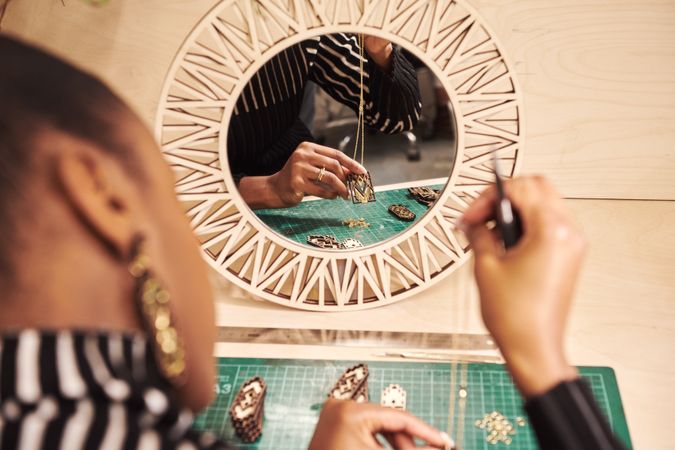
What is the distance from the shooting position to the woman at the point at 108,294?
0.36 meters

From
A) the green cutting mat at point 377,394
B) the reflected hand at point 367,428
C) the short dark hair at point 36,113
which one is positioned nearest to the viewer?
the short dark hair at point 36,113

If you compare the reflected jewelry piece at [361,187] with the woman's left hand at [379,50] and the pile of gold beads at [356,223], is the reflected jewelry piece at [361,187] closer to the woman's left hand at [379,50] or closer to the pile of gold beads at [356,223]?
the pile of gold beads at [356,223]

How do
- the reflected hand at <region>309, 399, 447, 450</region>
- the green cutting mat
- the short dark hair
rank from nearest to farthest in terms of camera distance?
the short dark hair
the reflected hand at <region>309, 399, 447, 450</region>
the green cutting mat

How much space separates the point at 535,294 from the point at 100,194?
325mm

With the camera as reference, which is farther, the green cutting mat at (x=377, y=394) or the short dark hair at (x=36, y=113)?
the green cutting mat at (x=377, y=394)

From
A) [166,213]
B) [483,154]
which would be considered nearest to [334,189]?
[483,154]

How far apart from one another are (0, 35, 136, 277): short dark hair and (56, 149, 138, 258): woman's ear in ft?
0.04

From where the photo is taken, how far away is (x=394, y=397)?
0.76m

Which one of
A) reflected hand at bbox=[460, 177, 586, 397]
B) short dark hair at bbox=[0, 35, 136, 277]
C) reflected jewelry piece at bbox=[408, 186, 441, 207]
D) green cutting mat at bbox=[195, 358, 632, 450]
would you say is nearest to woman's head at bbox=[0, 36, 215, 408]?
short dark hair at bbox=[0, 35, 136, 277]

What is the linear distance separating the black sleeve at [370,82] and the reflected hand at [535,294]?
36cm

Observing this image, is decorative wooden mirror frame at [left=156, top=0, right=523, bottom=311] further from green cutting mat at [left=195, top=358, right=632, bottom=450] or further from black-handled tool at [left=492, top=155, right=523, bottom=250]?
black-handled tool at [left=492, top=155, right=523, bottom=250]

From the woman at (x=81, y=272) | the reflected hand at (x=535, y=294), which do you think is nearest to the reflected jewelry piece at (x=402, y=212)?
the reflected hand at (x=535, y=294)

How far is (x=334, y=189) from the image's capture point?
846 mm

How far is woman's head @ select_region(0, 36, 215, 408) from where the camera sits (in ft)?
1.16
